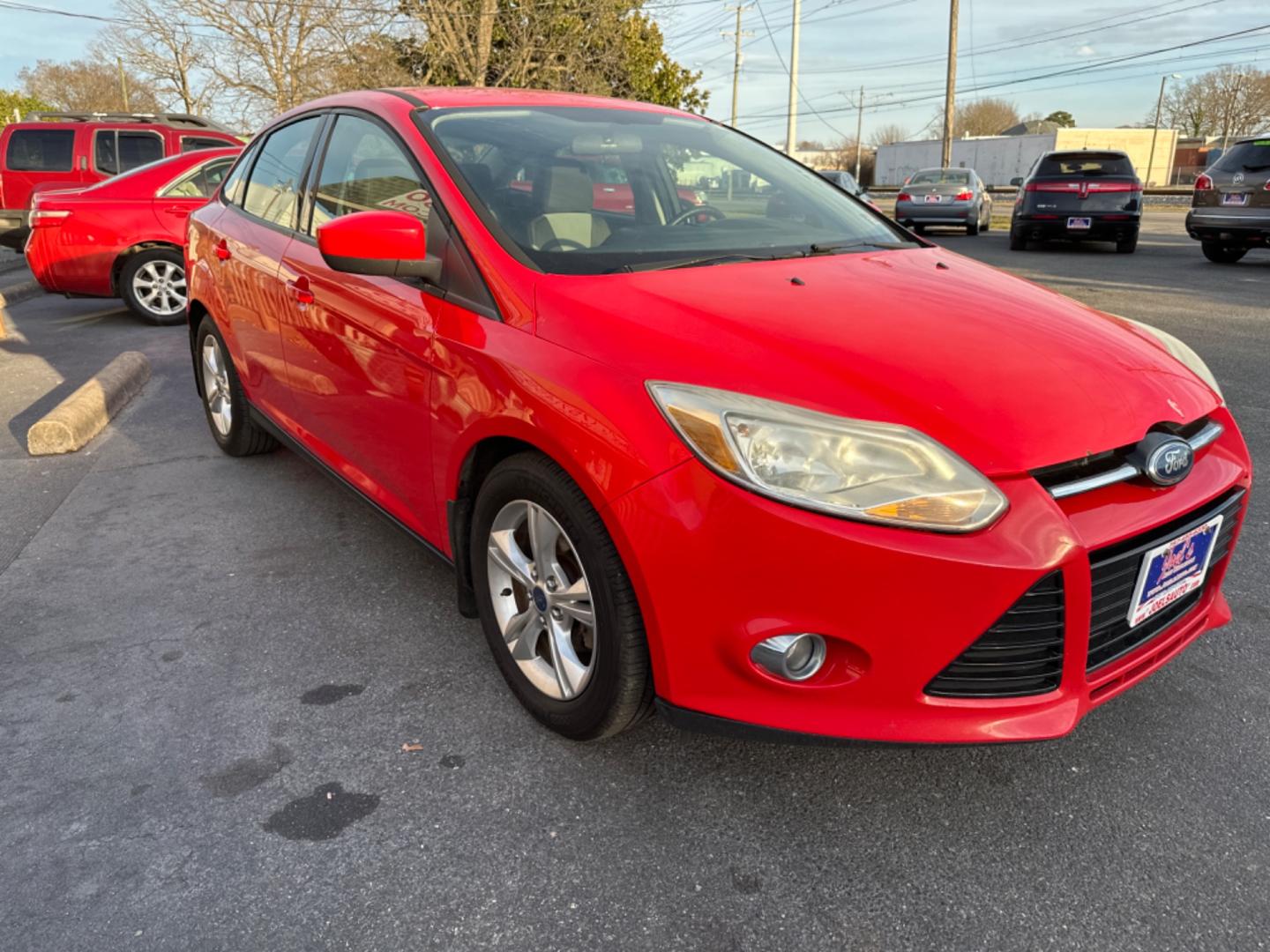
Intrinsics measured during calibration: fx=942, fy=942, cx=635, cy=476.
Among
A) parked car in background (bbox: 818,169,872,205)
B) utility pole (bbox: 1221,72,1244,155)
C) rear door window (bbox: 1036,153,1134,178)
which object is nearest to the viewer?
parked car in background (bbox: 818,169,872,205)

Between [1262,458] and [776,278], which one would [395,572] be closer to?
[776,278]

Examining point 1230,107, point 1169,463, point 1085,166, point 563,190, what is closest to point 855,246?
point 563,190

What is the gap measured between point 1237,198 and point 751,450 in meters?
12.8

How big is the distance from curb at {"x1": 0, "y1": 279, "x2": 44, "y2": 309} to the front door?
8957 millimetres

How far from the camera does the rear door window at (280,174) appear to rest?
3.62m

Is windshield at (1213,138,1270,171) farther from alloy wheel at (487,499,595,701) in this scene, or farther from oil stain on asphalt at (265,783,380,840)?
oil stain on asphalt at (265,783,380,840)

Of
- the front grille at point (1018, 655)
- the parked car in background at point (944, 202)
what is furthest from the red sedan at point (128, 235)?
the parked car in background at point (944, 202)

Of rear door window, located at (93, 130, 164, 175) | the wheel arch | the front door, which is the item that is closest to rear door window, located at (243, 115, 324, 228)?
the front door

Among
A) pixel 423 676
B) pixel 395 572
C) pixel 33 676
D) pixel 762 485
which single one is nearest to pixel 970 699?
pixel 762 485

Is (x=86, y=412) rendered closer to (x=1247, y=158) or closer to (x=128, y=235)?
(x=128, y=235)

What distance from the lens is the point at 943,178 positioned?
18688 millimetres

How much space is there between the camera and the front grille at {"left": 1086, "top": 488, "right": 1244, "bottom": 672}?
1876 millimetres

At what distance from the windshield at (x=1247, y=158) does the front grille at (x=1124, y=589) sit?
11996 millimetres

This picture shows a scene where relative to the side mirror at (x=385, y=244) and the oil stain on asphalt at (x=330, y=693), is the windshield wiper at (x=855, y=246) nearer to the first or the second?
the side mirror at (x=385, y=244)
